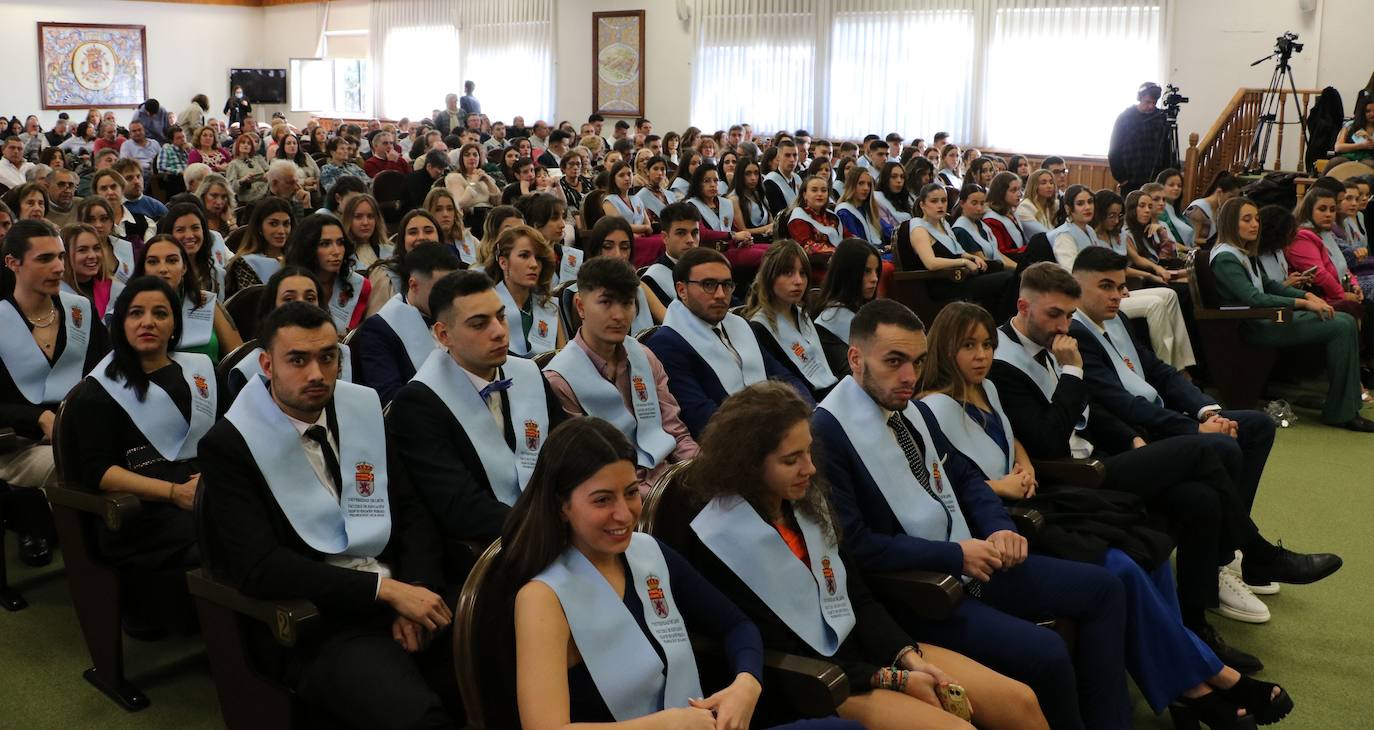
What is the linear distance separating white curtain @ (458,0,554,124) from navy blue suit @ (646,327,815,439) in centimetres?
1632

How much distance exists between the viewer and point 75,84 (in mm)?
22000

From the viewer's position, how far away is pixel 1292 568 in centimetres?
368

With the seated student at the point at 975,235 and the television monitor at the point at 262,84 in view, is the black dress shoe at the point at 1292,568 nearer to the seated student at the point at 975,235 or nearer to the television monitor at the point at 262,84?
the seated student at the point at 975,235

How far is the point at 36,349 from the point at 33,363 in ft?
0.15

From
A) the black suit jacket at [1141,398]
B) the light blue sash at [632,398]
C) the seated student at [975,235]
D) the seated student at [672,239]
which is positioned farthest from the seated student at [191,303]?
the seated student at [975,235]

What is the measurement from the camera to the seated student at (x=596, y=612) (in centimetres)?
193

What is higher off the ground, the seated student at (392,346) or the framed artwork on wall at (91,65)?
the framed artwork on wall at (91,65)

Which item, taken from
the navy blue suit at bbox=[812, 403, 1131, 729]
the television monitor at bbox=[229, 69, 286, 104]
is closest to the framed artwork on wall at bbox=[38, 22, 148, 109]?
the television monitor at bbox=[229, 69, 286, 104]

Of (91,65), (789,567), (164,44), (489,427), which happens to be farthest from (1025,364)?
(164,44)

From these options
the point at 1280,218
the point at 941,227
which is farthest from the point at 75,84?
the point at 1280,218

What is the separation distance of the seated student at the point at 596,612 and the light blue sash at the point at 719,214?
19.2 feet

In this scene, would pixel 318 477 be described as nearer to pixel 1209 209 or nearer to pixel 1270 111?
pixel 1209 209

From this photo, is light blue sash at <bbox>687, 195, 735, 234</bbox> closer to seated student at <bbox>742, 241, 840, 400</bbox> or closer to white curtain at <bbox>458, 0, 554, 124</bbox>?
seated student at <bbox>742, 241, 840, 400</bbox>

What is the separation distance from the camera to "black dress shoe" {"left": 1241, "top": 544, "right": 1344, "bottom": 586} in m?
3.67
